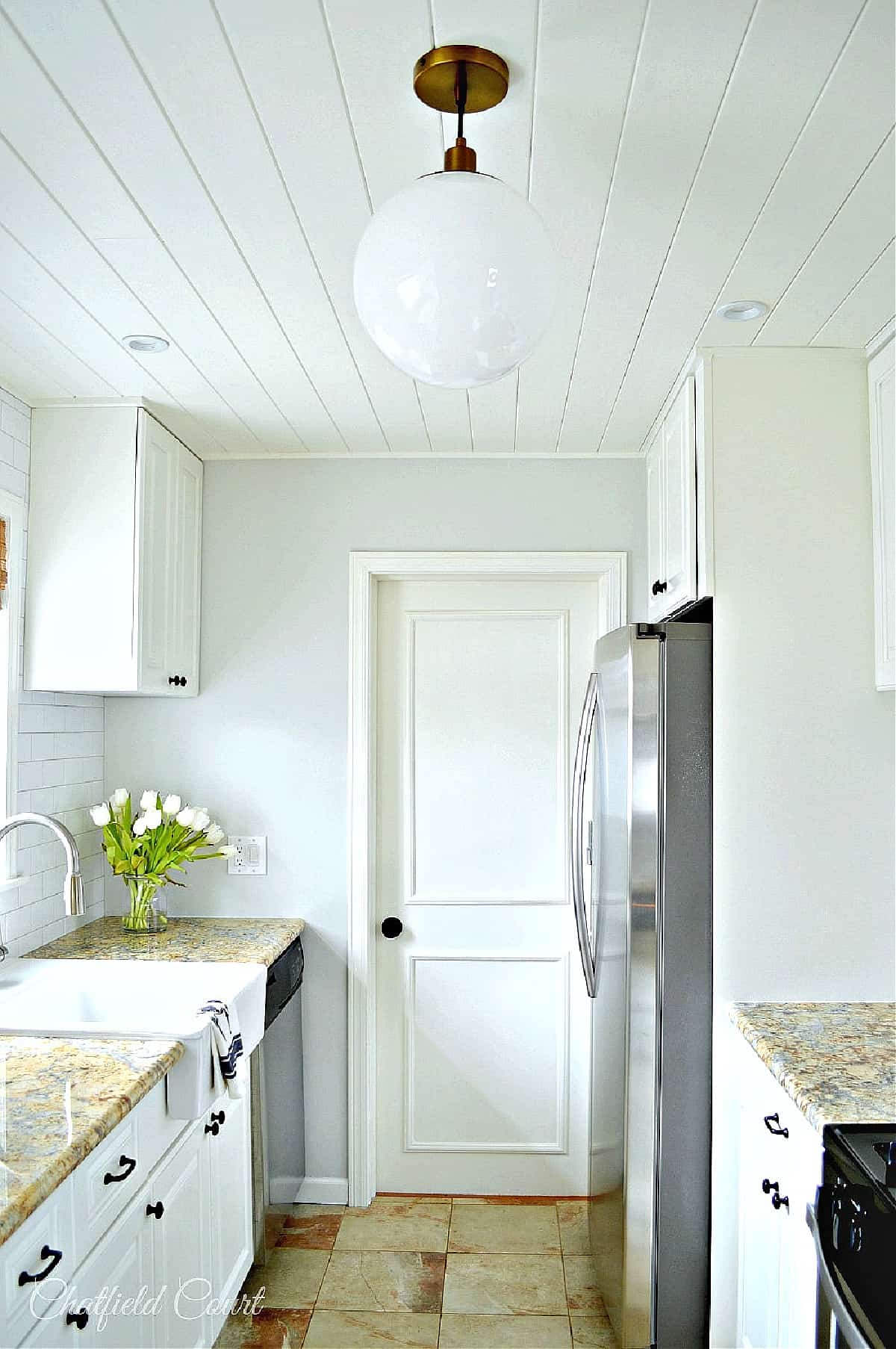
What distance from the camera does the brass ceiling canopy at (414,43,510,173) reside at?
1401mm

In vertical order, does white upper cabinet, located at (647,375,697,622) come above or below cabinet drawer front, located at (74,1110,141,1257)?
above

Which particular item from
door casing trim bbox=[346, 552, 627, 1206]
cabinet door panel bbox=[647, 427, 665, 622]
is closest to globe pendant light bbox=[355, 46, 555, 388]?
cabinet door panel bbox=[647, 427, 665, 622]

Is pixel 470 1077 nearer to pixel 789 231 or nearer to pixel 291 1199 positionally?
pixel 291 1199

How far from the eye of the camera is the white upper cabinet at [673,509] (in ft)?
8.46

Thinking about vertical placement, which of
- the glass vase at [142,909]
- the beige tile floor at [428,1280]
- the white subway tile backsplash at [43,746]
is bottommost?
the beige tile floor at [428,1280]

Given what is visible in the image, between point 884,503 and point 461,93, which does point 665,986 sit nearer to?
point 884,503

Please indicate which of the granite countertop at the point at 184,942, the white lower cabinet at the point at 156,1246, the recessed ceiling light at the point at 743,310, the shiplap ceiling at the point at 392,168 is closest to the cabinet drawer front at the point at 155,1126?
the white lower cabinet at the point at 156,1246

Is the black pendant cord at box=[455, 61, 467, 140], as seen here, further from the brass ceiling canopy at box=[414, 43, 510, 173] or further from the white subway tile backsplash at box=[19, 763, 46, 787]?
the white subway tile backsplash at box=[19, 763, 46, 787]

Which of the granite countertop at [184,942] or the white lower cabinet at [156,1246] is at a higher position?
the granite countertop at [184,942]

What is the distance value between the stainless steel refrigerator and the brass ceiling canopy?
130cm

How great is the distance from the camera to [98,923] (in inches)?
129

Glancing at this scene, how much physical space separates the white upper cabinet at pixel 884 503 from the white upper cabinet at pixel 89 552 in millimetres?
1918

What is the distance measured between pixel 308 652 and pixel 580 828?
111cm

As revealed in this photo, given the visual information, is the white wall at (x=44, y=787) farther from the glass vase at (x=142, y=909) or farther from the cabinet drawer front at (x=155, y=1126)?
the cabinet drawer front at (x=155, y=1126)
